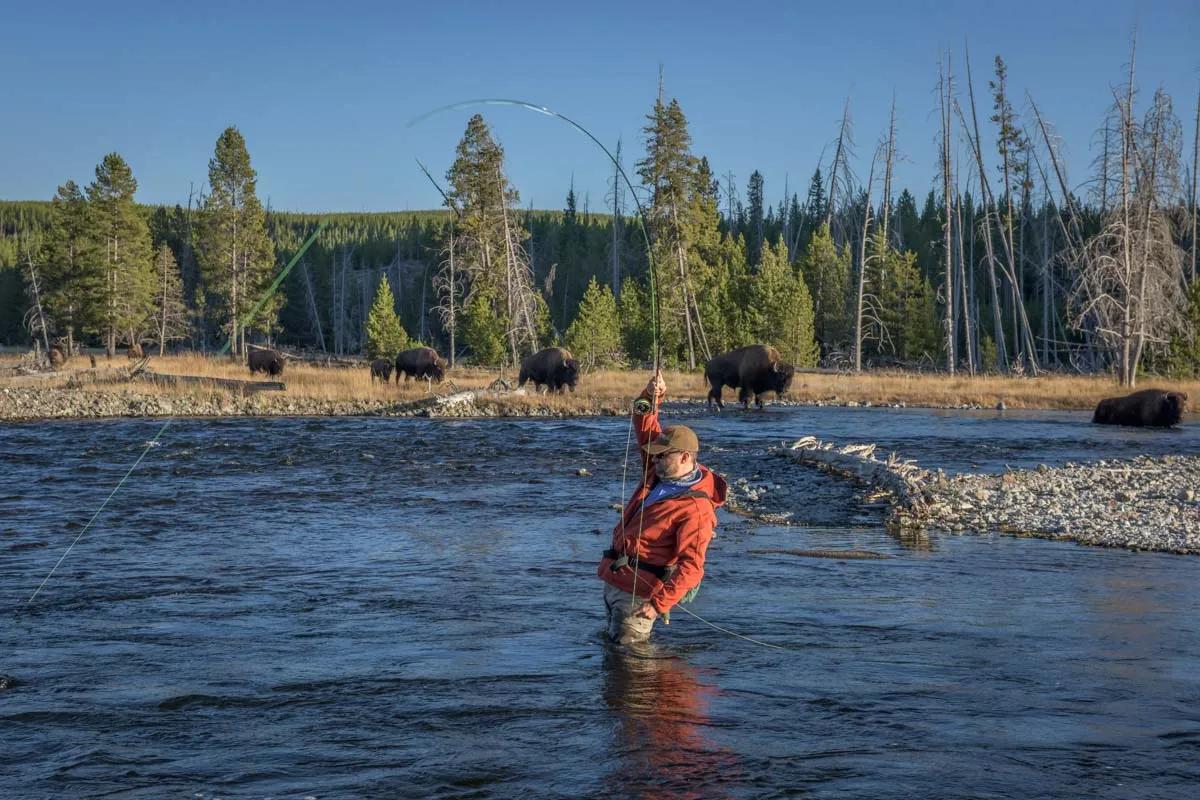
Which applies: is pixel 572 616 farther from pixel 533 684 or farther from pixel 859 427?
pixel 859 427

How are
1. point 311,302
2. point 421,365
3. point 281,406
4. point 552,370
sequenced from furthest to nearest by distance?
point 311,302 → point 421,365 → point 552,370 → point 281,406

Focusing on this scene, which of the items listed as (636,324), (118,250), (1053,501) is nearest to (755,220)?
(636,324)

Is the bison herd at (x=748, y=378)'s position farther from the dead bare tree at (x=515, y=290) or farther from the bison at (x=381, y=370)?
the dead bare tree at (x=515, y=290)

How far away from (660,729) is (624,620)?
52.1 inches

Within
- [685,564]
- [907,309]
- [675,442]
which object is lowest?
[685,564]

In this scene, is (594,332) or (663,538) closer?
(663,538)

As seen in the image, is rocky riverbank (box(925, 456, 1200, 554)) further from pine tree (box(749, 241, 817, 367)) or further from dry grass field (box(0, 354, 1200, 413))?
pine tree (box(749, 241, 817, 367))

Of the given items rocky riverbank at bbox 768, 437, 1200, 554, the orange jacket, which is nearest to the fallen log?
rocky riverbank at bbox 768, 437, 1200, 554

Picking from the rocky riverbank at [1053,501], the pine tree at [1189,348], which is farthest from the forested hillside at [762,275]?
the rocky riverbank at [1053,501]

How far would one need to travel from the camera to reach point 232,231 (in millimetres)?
57688

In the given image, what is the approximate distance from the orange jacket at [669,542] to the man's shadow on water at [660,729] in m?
0.44

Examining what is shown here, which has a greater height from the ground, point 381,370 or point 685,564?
point 381,370

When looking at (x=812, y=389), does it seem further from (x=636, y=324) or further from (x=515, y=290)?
(x=636, y=324)

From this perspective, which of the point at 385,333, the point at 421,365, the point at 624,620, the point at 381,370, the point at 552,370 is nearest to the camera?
the point at 624,620
